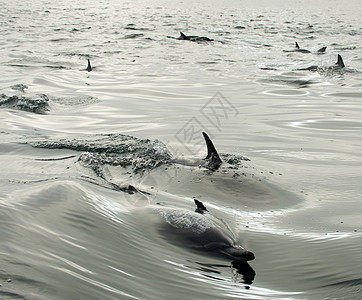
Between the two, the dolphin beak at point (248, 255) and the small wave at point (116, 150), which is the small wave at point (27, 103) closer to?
the small wave at point (116, 150)

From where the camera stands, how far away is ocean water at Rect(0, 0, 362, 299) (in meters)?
2.78

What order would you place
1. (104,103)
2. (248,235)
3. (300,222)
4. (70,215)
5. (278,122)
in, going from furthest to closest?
(104,103), (278,122), (300,222), (248,235), (70,215)

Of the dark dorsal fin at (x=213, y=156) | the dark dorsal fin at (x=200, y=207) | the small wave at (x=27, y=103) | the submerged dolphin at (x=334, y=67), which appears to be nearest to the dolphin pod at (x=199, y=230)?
the dark dorsal fin at (x=200, y=207)

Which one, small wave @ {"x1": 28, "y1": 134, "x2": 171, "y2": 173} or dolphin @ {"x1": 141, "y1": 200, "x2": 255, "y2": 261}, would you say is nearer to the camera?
dolphin @ {"x1": 141, "y1": 200, "x2": 255, "y2": 261}

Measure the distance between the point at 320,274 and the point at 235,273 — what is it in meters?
0.54

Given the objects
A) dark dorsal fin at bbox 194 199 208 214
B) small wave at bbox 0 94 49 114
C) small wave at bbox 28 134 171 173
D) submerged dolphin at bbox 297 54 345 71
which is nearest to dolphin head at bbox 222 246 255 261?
dark dorsal fin at bbox 194 199 208 214

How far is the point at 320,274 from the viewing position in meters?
3.04

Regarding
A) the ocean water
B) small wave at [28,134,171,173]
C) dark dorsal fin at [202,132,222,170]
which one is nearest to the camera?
the ocean water

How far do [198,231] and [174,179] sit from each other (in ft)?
4.82

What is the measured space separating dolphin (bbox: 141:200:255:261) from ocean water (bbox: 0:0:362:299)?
42mm

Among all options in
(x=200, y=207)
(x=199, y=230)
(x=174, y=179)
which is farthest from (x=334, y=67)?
(x=199, y=230)

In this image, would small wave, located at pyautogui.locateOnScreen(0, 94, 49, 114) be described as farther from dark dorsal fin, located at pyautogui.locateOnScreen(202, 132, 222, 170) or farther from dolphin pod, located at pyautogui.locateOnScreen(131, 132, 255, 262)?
dolphin pod, located at pyautogui.locateOnScreen(131, 132, 255, 262)

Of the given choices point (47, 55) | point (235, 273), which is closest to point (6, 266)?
point (235, 273)

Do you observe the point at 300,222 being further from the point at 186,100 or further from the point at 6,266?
the point at 186,100
